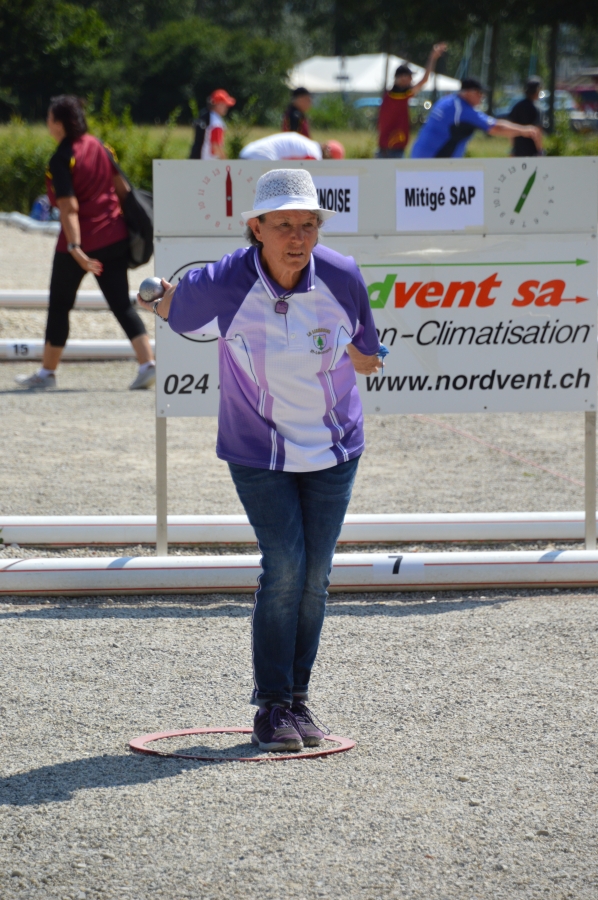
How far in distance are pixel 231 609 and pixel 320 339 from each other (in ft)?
5.96

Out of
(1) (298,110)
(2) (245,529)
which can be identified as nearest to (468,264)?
(2) (245,529)

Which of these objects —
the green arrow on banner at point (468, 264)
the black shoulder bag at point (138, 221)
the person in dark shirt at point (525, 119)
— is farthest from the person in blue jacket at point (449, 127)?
the green arrow on banner at point (468, 264)

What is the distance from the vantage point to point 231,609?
4.82 metres

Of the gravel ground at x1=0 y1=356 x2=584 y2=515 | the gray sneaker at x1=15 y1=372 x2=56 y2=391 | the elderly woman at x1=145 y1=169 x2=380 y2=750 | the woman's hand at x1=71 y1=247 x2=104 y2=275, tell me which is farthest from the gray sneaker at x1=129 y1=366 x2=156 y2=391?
the elderly woman at x1=145 y1=169 x2=380 y2=750

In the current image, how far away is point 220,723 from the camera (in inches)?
146

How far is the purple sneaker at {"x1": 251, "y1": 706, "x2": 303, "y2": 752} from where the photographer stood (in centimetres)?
345

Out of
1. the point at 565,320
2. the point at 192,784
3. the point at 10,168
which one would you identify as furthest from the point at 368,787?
the point at 10,168

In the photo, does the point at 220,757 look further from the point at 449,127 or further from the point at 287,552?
the point at 449,127

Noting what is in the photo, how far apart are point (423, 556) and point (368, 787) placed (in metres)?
1.95

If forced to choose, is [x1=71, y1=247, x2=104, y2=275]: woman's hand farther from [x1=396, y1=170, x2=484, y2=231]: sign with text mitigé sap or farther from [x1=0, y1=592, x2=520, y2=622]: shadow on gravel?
[x1=0, y1=592, x2=520, y2=622]: shadow on gravel

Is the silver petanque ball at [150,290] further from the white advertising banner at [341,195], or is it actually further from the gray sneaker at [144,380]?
the gray sneaker at [144,380]

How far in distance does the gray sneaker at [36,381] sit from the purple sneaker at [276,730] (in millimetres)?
6110

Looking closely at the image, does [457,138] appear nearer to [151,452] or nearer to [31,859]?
[151,452]

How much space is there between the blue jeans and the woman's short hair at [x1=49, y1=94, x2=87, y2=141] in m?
5.64
